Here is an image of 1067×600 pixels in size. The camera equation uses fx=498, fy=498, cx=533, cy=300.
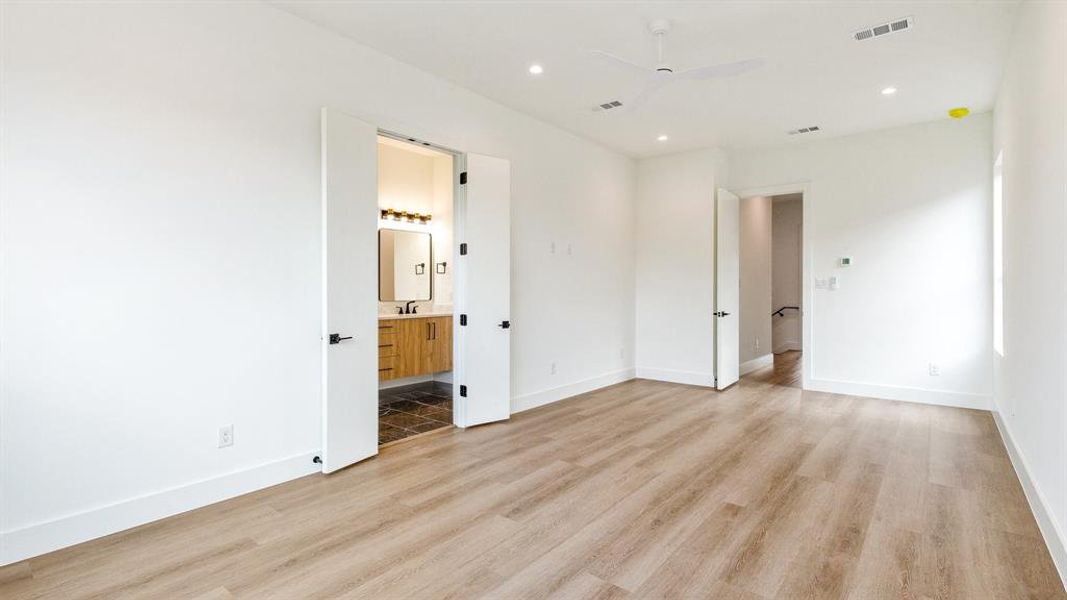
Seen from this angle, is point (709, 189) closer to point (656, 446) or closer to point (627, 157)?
point (627, 157)

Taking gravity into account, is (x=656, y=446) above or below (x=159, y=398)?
below

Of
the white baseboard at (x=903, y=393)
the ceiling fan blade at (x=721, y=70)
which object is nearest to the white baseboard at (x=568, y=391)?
the white baseboard at (x=903, y=393)

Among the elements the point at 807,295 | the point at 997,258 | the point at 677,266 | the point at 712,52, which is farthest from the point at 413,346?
the point at 997,258

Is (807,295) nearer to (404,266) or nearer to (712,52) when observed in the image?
(712,52)

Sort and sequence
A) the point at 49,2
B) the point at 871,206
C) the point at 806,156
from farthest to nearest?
the point at 806,156, the point at 871,206, the point at 49,2

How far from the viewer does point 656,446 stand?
3.70 meters

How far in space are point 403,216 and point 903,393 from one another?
229 inches

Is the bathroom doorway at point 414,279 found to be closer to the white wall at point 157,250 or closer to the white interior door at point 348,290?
the white interior door at point 348,290

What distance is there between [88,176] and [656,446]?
3677 millimetres

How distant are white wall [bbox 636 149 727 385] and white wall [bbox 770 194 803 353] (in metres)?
3.90

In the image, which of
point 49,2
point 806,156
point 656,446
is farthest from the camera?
point 806,156

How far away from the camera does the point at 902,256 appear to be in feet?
16.8

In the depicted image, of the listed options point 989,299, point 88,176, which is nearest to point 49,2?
point 88,176

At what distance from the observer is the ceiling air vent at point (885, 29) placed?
3.06 meters
